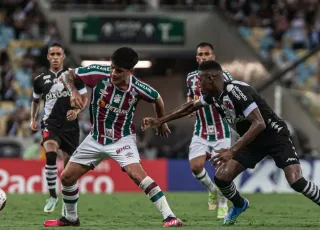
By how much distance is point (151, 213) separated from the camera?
46.9ft

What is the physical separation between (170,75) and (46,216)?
20041 millimetres

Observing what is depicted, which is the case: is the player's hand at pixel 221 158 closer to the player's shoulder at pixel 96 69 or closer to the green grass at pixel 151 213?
the green grass at pixel 151 213

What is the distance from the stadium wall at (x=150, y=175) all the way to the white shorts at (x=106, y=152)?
10224 millimetres

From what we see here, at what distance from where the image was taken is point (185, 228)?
1082 centimetres

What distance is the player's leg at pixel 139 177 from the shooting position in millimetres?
10820

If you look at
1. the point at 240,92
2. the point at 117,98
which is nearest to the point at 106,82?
the point at 117,98

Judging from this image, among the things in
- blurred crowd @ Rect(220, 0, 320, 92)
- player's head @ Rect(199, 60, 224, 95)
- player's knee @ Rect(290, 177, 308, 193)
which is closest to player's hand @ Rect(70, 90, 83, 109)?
player's head @ Rect(199, 60, 224, 95)

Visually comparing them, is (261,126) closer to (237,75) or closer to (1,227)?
(1,227)

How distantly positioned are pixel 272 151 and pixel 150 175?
10.7 m

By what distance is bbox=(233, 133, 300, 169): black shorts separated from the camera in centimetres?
1131

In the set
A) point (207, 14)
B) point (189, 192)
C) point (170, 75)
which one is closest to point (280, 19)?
point (207, 14)

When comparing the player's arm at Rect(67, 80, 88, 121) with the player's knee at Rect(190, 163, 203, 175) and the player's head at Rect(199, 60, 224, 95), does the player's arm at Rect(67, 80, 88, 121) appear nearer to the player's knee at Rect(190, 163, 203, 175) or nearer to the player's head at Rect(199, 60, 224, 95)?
the player's head at Rect(199, 60, 224, 95)

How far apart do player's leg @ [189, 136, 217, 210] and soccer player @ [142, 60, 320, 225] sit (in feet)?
8.04

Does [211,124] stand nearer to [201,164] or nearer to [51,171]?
[201,164]
